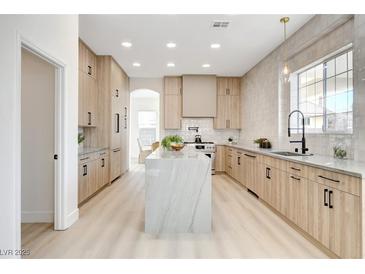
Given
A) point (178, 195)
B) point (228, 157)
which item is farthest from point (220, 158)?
point (178, 195)

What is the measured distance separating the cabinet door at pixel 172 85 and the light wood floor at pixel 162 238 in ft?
13.4

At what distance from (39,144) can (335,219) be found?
3.51 meters

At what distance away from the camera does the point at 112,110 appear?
5.28 m

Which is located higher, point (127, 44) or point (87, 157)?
point (127, 44)

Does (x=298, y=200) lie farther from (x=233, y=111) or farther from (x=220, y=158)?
(x=233, y=111)

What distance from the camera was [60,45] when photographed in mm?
2791

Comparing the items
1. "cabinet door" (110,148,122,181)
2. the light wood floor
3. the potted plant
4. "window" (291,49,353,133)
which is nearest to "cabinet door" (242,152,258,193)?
the light wood floor

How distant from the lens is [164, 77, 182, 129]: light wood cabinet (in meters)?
6.92

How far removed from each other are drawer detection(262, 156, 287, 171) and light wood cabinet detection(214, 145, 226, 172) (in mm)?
2883

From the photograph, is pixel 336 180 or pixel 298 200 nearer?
pixel 336 180

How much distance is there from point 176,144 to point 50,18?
225cm

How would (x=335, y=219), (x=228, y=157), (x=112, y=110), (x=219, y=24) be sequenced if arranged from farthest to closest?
(x=228, y=157), (x=112, y=110), (x=219, y=24), (x=335, y=219)
